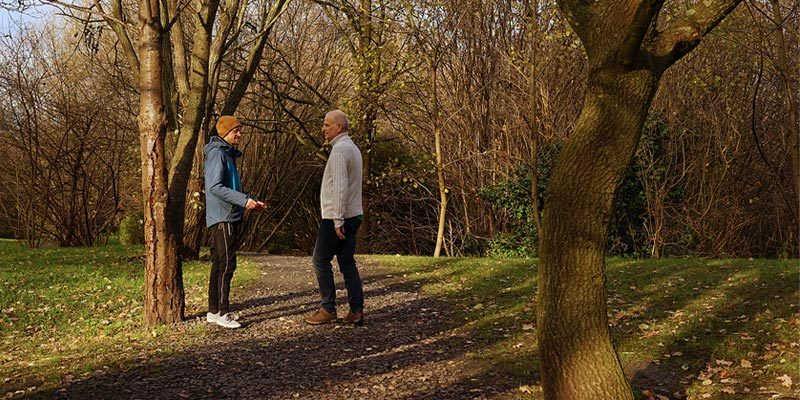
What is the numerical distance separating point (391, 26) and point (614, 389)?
573 inches

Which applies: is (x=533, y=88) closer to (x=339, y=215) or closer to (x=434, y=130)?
(x=434, y=130)

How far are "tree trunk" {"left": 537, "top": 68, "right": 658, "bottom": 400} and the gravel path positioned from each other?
940 millimetres

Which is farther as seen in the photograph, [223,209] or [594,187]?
[223,209]

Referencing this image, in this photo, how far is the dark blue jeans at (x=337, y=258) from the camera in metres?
7.77

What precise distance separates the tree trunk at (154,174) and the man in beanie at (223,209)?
1.62ft

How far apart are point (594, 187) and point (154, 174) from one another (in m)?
4.90

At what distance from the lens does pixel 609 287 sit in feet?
34.2

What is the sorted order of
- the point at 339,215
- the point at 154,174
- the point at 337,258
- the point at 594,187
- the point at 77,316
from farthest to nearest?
the point at 77,316 < the point at 154,174 < the point at 337,258 < the point at 339,215 < the point at 594,187

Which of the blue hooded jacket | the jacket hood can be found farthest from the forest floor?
the jacket hood

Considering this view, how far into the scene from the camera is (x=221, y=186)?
770 centimetres

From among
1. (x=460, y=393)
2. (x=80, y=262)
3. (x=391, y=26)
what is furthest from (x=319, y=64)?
(x=460, y=393)

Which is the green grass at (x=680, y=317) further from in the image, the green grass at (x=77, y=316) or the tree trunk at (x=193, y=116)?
the tree trunk at (x=193, y=116)

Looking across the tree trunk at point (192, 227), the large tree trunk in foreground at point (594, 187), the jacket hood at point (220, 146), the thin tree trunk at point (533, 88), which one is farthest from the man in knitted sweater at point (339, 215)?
the tree trunk at point (192, 227)

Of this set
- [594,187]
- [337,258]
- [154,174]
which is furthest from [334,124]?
[594,187]
